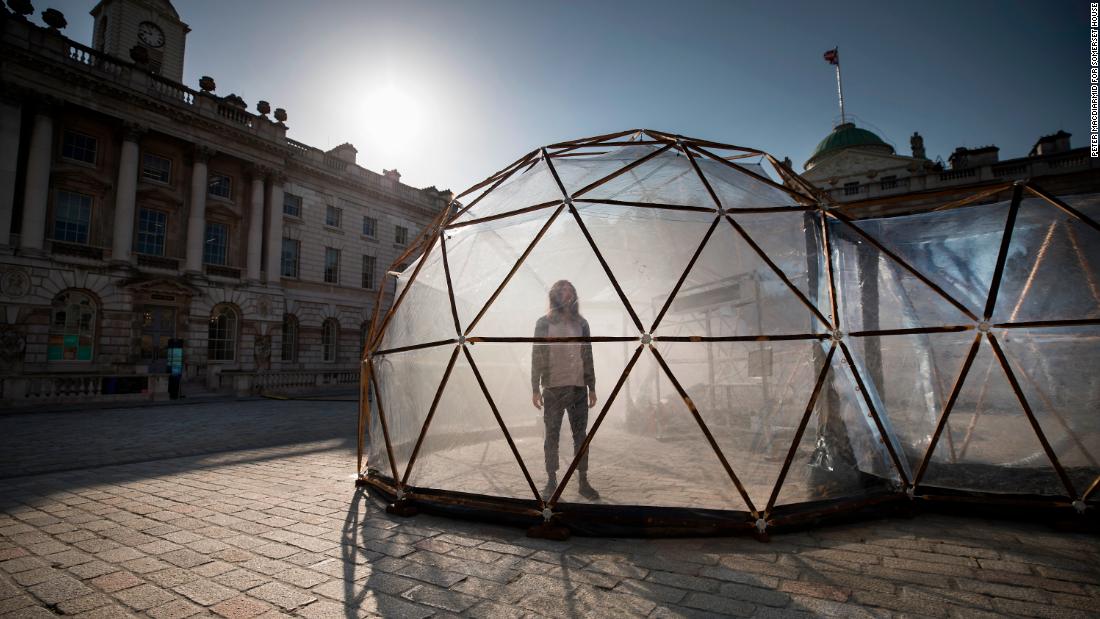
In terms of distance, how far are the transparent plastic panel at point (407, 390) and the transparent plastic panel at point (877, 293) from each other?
12.7 ft

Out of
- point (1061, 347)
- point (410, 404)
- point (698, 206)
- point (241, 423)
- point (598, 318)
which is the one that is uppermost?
point (698, 206)

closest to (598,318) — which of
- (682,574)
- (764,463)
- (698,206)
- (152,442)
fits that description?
(698,206)

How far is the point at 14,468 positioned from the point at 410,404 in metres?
5.63

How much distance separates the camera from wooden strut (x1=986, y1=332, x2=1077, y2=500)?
3764 mm

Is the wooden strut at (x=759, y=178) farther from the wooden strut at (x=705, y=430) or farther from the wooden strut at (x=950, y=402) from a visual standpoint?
the wooden strut at (x=705, y=430)

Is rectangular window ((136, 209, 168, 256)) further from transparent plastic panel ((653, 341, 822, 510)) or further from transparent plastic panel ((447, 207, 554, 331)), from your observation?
transparent plastic panel ((653, 341, 822, 510))

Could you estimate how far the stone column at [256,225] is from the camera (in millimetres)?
23484

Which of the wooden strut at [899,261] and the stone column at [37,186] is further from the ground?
the stone column at [37,186]

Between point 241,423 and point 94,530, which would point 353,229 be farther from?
point 94,530

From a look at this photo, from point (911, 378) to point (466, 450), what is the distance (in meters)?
4.29

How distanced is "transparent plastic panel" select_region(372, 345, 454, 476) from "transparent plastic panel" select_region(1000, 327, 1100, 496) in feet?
16.6

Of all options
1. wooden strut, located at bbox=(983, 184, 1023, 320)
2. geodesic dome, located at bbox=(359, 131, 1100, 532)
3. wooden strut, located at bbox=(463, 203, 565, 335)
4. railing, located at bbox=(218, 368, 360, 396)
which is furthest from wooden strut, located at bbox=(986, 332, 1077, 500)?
railing, located at bbox=(218, 368, 360, 396)

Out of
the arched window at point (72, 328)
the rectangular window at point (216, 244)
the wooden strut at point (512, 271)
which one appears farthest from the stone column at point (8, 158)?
the wooden strut at point (512, 271)

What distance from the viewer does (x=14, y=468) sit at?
611 centimetres
